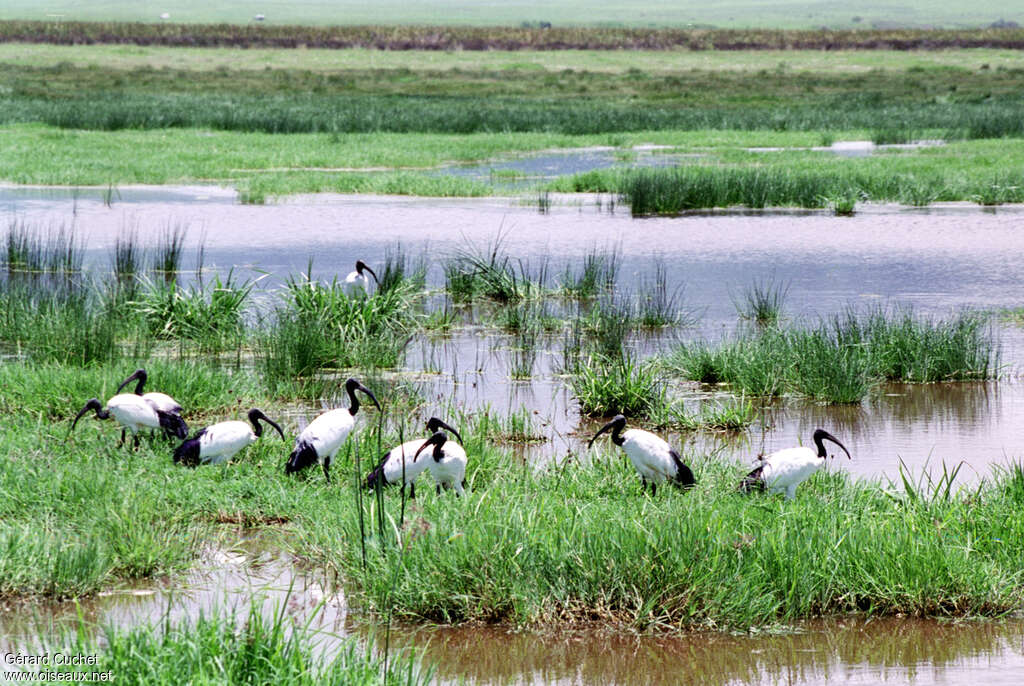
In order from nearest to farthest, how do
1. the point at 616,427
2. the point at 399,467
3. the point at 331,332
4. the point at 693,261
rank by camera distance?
the point at 399,467 → the point at 616,427 → the point at 331,332 → the point at 693,261

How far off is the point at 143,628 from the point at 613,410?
18.1 ft

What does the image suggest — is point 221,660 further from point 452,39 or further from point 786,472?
point 452,39

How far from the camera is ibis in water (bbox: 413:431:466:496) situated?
684 centimetres

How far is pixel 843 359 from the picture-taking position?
10.6 meters

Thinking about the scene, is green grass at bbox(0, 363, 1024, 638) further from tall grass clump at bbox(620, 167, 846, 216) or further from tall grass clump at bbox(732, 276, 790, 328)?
tall grass clump at bbox(620, 167, 846, 216)

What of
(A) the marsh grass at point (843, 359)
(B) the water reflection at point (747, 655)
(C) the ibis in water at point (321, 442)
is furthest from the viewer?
(A) the marsh grass at point (843, 359)

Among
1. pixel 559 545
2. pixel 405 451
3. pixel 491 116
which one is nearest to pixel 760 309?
pixel 405 451

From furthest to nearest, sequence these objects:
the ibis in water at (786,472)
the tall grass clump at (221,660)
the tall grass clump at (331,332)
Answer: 1. the tall grass clump at (331,332)
2. the ibis in water at (786,472)
3. the tall grass clump at (221,660)

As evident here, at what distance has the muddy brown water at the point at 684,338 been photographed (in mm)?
5547

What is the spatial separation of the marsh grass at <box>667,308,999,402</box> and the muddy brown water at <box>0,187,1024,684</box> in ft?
0.71

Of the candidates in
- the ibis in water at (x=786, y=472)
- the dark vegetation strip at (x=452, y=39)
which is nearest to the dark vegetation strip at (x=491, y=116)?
the ibis in water at (x=786, y=472)

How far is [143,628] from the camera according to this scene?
516 cm

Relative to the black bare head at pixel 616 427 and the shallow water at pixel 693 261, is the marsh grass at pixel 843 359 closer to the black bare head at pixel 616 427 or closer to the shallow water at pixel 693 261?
the shallow water at pixel 693 261

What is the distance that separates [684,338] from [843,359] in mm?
2768
